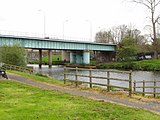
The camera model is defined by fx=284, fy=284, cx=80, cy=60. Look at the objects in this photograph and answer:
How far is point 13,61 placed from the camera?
47000 millimetres

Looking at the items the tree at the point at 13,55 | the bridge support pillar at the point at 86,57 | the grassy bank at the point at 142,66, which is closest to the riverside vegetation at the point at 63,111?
the tree at the point at 13,55

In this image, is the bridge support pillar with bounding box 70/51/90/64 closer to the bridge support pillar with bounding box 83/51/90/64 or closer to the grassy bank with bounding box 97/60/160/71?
the bridge support pillar with bounding box 83/51/90/64

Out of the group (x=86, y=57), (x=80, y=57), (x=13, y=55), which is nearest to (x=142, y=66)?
(x=86, y=57)

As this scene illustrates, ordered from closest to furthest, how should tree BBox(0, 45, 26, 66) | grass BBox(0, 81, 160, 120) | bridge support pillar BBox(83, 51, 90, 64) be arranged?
grass BBox(0, 81, 160, 120) < tree BBox(0, 45, 26, 66) < bridge support pillar BBox(83, 51, 90, 64)

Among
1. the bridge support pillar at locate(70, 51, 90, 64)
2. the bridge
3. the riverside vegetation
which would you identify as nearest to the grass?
the riverside vegetation

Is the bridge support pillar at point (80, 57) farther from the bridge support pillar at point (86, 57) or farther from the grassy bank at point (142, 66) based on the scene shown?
the grassy bank at point (142, 66)

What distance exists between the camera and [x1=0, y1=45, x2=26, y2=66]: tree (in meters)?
46.7

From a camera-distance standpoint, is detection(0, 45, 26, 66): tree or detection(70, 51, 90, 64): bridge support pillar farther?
detection(70, 51, 90, 64): bridge support pillar

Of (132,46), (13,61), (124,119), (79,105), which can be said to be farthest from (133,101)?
(132,46)

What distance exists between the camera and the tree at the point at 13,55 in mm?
46719

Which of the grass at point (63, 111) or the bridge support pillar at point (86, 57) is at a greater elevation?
the bridge support pillar at point (86, 57)

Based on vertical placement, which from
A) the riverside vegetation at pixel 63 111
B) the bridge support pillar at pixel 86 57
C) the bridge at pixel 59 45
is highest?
the bridge at pixel 59 45

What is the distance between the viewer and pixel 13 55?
46812mm

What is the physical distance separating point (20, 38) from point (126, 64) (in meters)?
27.5
